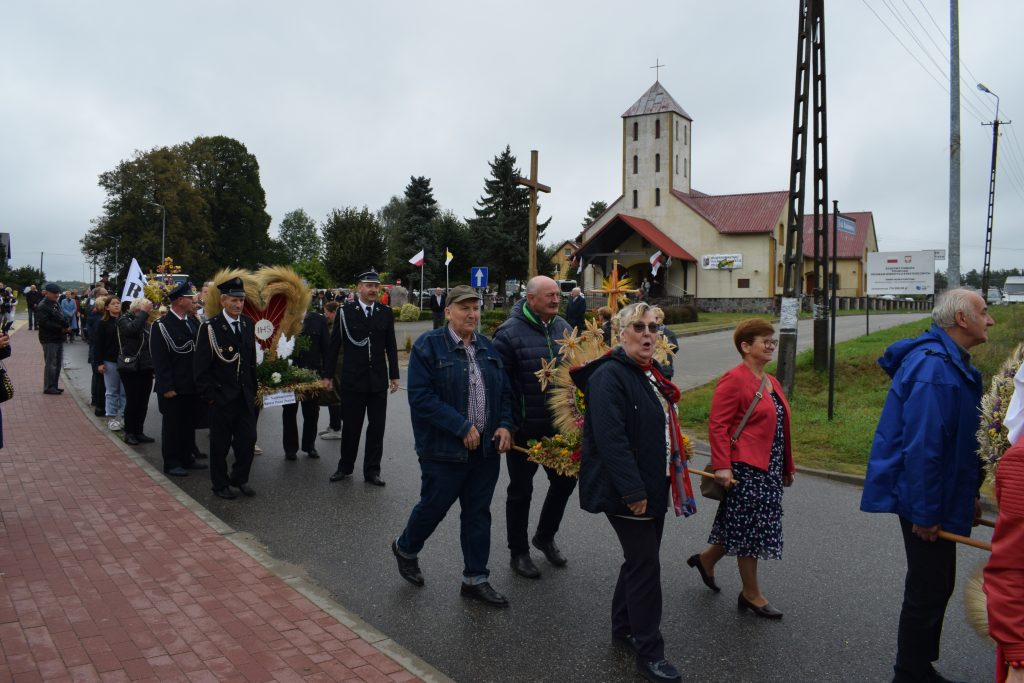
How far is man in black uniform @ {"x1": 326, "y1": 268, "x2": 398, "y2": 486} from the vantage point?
7.88 m

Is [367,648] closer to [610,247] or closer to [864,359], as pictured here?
[864,359]

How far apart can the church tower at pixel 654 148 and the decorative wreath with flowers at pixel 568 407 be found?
169 ft

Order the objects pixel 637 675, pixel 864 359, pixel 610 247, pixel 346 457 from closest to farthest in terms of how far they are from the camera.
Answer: pixel 637 675
pixel 346 457
pixel 864 359
pixel 610 247

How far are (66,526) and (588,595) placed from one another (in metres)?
4.14

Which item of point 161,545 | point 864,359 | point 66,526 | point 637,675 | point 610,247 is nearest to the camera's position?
point 637,675

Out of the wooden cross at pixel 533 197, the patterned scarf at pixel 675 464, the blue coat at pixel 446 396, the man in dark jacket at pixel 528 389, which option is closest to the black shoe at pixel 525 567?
the man in dark jacket at pixel 528 389

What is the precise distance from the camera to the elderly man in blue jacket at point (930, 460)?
3455 mm

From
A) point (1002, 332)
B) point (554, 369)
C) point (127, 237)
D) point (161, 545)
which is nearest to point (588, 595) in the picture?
point (554, 369)

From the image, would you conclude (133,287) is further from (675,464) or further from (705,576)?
(675,464)

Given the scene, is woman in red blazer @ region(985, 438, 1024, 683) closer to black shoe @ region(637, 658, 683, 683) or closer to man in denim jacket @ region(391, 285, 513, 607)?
black shoe @ region(637, 658, 683, 683)

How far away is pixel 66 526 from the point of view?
616 centimetres

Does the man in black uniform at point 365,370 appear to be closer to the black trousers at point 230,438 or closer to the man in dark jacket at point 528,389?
the black trousers at point 230,438

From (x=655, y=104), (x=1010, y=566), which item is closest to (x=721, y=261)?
(x=655, y=104)

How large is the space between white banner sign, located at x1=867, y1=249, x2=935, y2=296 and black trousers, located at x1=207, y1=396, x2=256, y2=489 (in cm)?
1225
